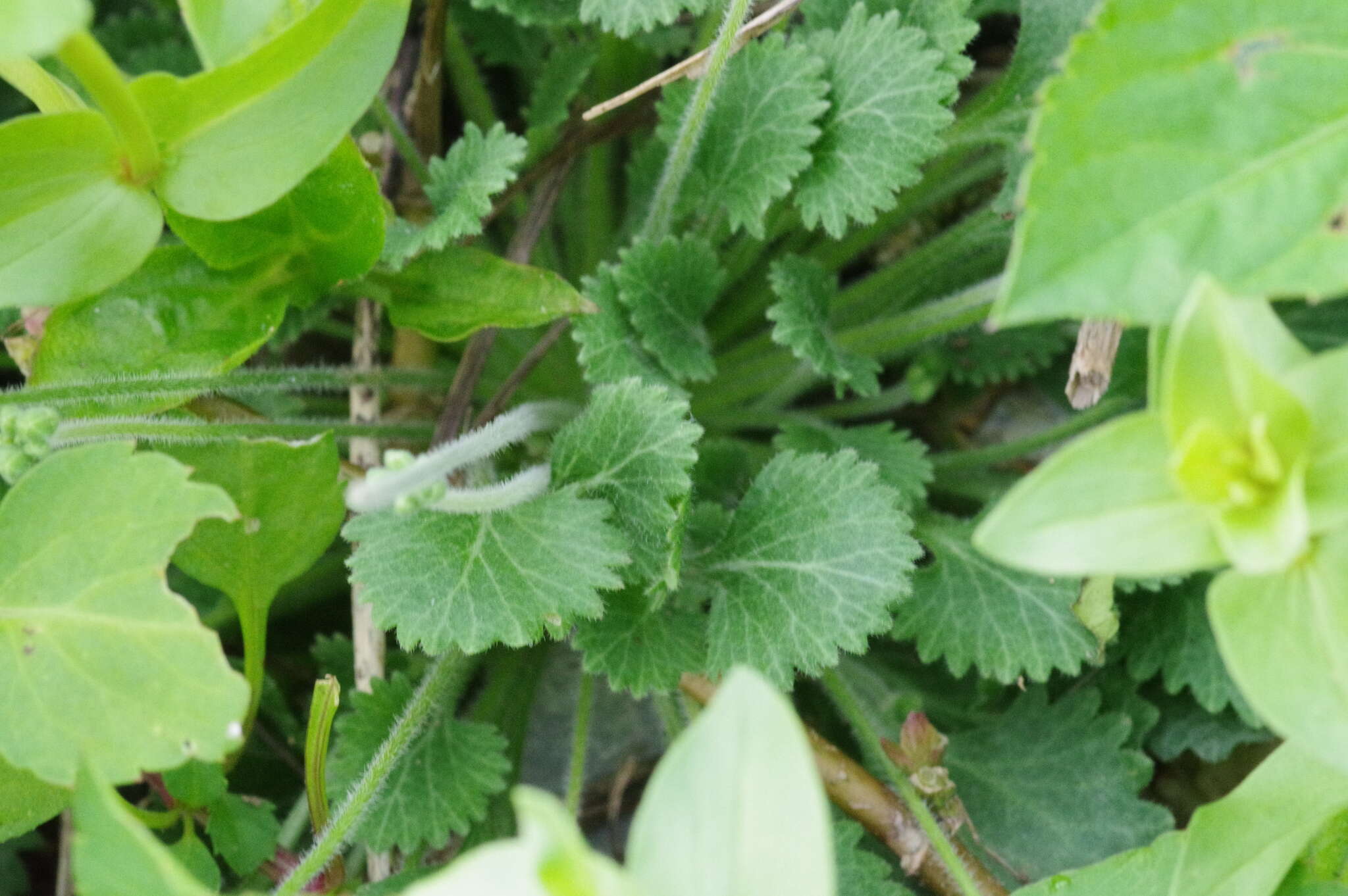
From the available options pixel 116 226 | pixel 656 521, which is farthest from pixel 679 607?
pixel 116 226

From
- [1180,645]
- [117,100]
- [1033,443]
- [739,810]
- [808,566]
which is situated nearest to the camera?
[739,810]

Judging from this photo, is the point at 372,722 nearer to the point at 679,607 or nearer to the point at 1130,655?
the point at 679,607

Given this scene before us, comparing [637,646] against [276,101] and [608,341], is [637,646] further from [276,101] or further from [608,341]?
[276,101]

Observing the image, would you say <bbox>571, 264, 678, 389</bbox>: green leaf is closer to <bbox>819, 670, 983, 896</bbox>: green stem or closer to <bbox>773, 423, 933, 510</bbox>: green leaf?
<bbox>773, 423, 933, 510</bbox>: green leaf

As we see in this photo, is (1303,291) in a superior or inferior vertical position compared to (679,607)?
superior

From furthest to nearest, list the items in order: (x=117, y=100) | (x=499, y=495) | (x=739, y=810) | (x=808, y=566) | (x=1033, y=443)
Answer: (x=1033, y=443), (x=808, y=566), (x=499, y=495), (x=117, y=100), (x=739, y=810)

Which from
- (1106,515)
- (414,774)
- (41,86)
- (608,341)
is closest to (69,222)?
(41,86)

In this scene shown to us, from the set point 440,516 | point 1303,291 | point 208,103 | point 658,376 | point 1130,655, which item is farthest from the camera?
point 1130,655
